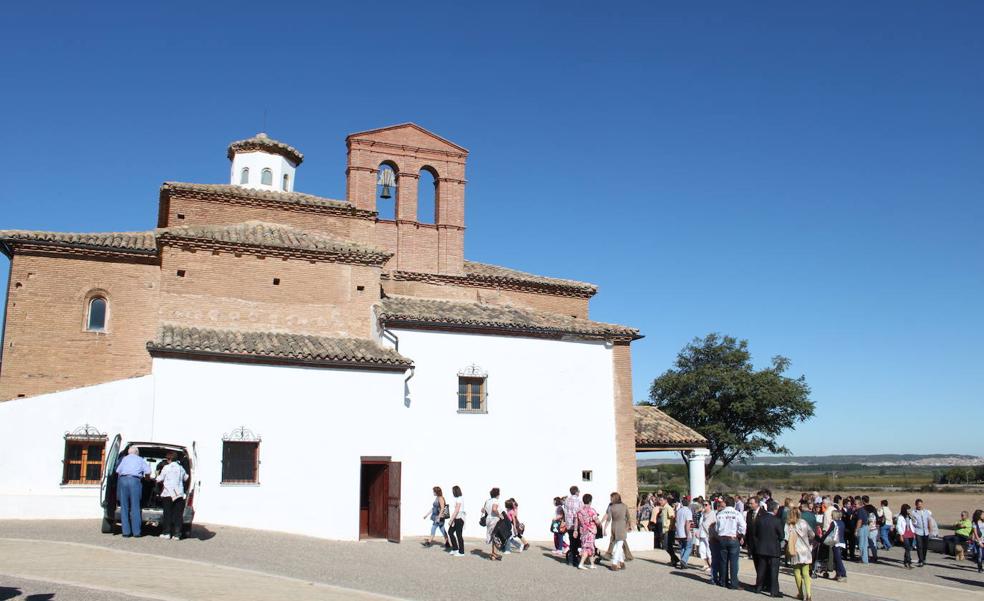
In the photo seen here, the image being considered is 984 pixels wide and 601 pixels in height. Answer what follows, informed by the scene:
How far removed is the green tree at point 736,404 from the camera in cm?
4159

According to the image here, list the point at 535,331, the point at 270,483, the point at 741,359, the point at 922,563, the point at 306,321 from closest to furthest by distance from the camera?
the point at 270,483, the point at 922,563, the point at 306,321, the point at 535,331, the point at 741,359

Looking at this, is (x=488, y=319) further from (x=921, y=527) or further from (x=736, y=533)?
(x=921, y=527)

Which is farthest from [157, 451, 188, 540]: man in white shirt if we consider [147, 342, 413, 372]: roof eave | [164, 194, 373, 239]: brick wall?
[164, 194, 373, 239]: brick wall

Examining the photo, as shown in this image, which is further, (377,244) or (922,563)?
(377,244)

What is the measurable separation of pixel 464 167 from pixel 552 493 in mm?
10576

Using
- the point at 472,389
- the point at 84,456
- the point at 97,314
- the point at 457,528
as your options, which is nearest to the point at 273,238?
the point at 97,314

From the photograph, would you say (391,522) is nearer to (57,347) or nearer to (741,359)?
(57,347)

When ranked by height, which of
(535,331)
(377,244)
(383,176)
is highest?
(383,176)

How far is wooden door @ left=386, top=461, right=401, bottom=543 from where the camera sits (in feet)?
56.6

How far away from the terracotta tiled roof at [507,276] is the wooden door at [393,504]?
792 cm

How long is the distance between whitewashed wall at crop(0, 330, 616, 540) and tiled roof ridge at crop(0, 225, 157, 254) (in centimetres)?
410

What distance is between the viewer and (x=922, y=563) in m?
18.2

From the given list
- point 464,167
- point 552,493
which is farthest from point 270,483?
point 464,167

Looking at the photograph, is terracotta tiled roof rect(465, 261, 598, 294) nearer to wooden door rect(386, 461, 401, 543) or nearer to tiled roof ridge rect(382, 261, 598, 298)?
tiled roof ridge rect(382, 261, 598, 298)
